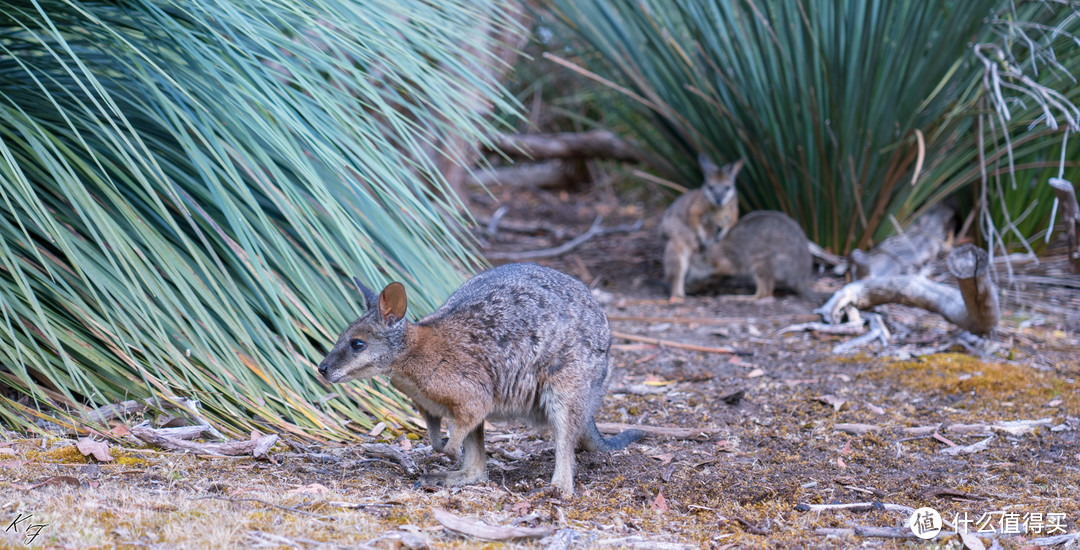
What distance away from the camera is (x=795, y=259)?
6422 mm

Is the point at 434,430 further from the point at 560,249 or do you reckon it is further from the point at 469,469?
the point at 560,249

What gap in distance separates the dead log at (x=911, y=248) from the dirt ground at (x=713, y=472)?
0.75 m

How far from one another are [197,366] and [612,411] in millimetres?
1834

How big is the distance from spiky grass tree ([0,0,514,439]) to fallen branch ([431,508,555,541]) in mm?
1013

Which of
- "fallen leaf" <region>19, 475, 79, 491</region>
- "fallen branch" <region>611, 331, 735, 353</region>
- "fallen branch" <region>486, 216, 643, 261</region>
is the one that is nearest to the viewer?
"fallen leaf" <region>19, 475, 79, 491</region>

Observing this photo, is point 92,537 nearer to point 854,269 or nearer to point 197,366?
point 197,366

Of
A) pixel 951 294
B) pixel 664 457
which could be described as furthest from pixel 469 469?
pixel 951 294

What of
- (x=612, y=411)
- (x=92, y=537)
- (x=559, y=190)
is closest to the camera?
(x=92, y=537)

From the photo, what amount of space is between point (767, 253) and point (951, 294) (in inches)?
61.1

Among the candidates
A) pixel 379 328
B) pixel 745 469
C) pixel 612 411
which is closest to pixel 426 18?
pixel 379 328

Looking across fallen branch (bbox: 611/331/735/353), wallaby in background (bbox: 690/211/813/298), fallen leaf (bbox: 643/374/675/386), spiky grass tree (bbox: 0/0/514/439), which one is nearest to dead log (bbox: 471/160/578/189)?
wallaby in background (bbox: 690/211/813/298)

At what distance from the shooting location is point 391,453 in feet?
10.9

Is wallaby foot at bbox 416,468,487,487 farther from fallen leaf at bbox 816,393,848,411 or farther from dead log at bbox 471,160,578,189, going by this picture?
dead log at bbox 471,160,578,189

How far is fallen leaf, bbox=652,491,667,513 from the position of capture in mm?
2932
